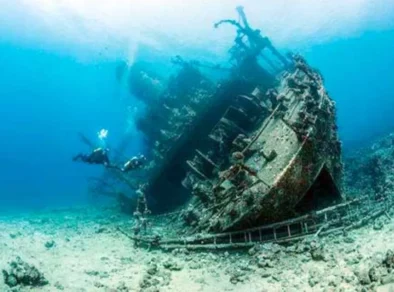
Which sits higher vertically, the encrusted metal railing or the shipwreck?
the shipwreck

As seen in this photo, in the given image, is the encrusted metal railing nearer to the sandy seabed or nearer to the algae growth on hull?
the algae growth on hull

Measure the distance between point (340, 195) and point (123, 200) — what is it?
1072 cm

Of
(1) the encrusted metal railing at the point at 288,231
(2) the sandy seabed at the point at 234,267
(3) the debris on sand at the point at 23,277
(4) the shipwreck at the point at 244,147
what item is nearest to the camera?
(2) the sandy seabed at the point at 234,267

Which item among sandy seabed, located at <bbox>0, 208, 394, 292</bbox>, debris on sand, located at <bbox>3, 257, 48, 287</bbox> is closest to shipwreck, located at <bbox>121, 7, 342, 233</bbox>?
sandy seabed, located at <bbox>0, 208, 394, 292</bbox>

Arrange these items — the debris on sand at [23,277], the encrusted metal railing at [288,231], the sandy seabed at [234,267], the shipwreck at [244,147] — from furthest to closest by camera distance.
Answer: the shipwreck at [244,147], the encrusted metal railing at [288,231], the debris on sand at [23,277], the sandy seabed at [234,267]

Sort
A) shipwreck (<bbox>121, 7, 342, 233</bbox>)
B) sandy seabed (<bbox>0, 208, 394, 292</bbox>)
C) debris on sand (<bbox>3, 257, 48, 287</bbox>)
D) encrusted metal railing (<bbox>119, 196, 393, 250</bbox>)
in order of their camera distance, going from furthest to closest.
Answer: shipwreck (<bbox>121, 7, 342, 233</bbox>) → encrusted metal railing (<bbox>119, 196, 393, 250</bbox>) → debris on sand (<bbox>3, 257, 48, 287</bbox>) → sandy seabed (<bbox>0, 208, 394, 292</bbox>)

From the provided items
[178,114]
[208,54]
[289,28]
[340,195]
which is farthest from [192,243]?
[289,28]

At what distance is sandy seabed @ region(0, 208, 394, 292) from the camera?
20.9 ft

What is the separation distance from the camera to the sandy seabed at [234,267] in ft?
20.9

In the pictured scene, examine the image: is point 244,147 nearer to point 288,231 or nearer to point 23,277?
point 288,231

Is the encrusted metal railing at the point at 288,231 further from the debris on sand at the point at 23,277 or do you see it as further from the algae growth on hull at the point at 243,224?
the debris on sand at the point at 23,277

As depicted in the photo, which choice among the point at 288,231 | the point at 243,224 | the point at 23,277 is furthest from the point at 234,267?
the point at 23,277

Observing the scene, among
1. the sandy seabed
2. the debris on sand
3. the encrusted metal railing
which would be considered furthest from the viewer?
the encrusted metal railing

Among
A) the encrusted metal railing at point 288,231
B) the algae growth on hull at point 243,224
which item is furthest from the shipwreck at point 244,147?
the encrusted metal railing at point 288,231
